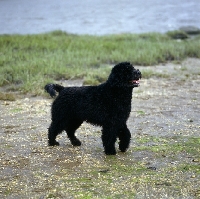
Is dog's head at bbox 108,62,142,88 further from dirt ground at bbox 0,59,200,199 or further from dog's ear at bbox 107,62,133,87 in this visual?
dirt ground at bbox 0,59,200,199

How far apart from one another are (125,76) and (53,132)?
60.9 inches

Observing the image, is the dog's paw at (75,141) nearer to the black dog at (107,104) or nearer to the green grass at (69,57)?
the black dog at (107,104)

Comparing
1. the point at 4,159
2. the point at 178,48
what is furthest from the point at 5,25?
the point at 4,159

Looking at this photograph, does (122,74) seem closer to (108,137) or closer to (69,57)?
(108,137)

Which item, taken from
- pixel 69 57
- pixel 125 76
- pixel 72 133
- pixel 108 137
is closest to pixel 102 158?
pixel 108 137

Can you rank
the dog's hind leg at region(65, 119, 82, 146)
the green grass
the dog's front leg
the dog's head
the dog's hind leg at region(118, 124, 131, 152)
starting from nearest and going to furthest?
the dog's head → the dog's front leg → the dog's hind leg at region(118, 124, 131, 152) → the dog's hind leg at region(65, 119, 82, 146) → the green grass

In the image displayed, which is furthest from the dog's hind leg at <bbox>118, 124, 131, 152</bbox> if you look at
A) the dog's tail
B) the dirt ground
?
the dog's tail

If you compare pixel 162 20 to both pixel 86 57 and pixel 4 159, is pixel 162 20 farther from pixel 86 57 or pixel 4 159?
pixel 4 159

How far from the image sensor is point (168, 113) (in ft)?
33.4

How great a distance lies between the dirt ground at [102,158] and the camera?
5.92m

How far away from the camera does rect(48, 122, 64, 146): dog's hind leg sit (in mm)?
7621

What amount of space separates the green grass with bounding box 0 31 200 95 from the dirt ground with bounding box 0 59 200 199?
7.93 ft

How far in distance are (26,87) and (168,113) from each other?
A: 13.0 feet

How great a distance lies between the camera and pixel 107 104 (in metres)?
7.12
